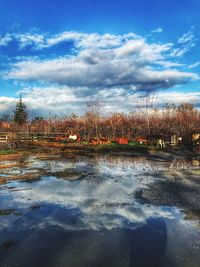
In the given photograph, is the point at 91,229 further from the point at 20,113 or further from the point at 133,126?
the point at 20,113

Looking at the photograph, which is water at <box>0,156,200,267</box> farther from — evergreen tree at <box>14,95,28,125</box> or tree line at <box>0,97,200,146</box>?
evergreen tree at <box>14,95,28,125</box>

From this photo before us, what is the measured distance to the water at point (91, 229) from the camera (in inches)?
197

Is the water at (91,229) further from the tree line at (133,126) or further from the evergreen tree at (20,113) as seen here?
the evergreen tree at (20,113)

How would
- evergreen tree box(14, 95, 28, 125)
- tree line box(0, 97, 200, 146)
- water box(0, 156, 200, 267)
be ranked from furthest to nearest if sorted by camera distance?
evergreen tree box(14, 95, 28, 125) < tree line box(0, 97, 200, 146) < water box(0, 156, 200, 267)

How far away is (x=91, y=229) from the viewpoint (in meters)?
6.38

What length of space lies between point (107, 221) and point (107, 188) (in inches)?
148

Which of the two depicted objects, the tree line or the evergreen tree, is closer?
the tree line

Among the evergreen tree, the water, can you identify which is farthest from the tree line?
the water

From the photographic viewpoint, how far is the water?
5004mm

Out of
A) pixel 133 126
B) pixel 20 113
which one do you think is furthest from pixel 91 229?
pixel 20 113

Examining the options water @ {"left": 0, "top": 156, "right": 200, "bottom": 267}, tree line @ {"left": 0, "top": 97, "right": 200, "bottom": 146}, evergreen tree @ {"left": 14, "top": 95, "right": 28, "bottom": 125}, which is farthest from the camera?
evergreen tree @ {"left": 14, "top": 95, "right": 28, "bottom": 125}

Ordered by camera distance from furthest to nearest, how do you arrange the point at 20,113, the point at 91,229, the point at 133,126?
the point at 20,113, the point at 133,126, the point at 91,229

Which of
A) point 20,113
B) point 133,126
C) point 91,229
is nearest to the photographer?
point 91,229

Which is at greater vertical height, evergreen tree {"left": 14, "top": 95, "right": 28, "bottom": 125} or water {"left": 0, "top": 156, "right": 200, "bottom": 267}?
evergreen tree {"left": 14, "top": 95, "right": 28, "bottom": 125}
